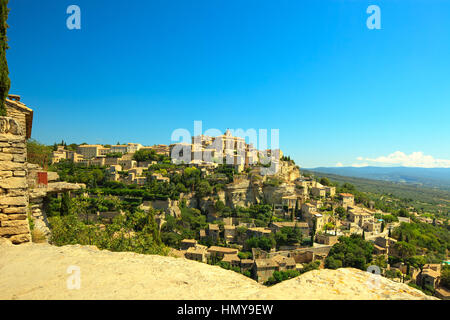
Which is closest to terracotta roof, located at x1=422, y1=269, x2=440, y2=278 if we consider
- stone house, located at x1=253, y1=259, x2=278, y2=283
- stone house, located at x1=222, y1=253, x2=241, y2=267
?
stone house, located at x1=253, y1=259, x2=278, y2=283

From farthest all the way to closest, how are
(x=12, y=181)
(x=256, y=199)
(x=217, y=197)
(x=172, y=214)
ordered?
(x=256, y=199), (x=217, y=197), (x=172, y=214), (x=12, y=181)

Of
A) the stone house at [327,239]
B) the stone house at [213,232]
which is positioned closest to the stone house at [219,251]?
the stone house at [213,232]

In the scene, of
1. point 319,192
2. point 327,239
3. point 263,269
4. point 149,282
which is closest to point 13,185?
point 149,282

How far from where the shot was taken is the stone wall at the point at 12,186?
3980 mm

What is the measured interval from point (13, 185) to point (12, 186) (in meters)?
0.02

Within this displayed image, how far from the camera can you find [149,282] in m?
2.78

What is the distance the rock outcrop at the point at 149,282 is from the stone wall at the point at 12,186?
0.38 m

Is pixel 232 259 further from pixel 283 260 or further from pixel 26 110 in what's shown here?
pixel 26 110

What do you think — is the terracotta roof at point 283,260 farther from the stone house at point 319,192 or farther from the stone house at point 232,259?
the stone house at point 319,192

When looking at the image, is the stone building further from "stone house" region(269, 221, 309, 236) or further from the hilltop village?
"stone house" region(269, 221, 309, 236)
